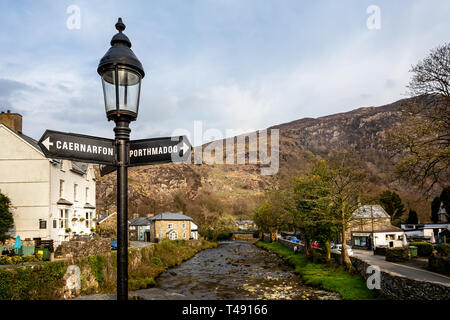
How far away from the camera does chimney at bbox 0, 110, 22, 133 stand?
28.9 meters

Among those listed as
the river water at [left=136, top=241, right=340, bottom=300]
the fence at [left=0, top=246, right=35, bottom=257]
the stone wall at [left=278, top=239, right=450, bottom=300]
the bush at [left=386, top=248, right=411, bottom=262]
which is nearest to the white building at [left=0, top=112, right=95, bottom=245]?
the fence at [left=0, top=246, right=35, bottom=257]

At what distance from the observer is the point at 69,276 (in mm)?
19953

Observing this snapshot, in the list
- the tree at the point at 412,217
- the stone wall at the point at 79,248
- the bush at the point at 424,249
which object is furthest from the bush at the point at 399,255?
the tree at the point at 412,217

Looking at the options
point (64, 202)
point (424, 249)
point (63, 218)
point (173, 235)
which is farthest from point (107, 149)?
point (173, 235)

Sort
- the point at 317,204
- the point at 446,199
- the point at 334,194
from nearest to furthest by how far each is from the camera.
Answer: the point at 334,194 < the point at 317,204 < the point at 446,199

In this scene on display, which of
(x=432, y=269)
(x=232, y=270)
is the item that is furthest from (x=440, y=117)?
(x=232, y=270)

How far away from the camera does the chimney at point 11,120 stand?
2889 centimetres

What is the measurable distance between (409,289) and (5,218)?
2706cm

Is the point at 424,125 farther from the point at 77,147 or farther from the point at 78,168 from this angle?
the point at 78,168

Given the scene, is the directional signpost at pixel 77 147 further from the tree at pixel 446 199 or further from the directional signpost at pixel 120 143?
the tree at pixel 446 199

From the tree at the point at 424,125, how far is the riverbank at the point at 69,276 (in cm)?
2036

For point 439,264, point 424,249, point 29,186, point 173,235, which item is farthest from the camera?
point 173,235
